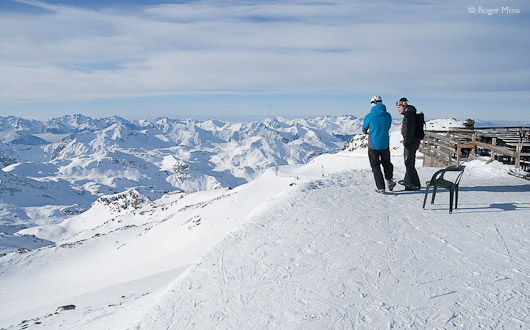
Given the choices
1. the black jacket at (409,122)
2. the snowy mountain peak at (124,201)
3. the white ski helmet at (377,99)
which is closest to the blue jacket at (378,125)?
the white ski helmet at (377,99)

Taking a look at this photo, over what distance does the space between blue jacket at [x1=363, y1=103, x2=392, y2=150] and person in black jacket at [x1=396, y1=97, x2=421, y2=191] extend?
72cm

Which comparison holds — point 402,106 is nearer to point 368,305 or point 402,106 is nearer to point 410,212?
point 410,212

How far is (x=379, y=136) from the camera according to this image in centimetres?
948

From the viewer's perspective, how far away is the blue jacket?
9273 mm

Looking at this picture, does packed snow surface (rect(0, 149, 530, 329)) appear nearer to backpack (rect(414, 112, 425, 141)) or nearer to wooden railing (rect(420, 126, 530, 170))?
backpack (rect(414, 112, 425, 141))

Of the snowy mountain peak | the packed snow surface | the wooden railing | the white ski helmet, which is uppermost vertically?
the white ski helmet

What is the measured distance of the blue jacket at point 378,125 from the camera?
9.27 m

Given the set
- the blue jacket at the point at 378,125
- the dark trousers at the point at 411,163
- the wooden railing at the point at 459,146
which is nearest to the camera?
the blue jacket at the point at 378,125

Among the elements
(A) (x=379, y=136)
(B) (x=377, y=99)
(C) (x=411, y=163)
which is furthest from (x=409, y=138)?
(B) (x=377, y=99)

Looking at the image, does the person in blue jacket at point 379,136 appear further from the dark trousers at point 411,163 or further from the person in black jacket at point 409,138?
the dark trousers at point 411,163

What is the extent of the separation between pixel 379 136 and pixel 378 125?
0.35m

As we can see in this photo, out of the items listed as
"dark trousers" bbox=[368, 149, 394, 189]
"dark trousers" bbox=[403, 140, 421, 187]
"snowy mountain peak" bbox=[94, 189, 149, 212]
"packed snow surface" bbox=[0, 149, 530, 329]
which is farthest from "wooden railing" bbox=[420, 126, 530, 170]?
"snowy mountain peak" bbox=[94, 189, 149, 212]

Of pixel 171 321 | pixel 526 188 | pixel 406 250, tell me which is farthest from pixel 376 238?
pixel 526 188

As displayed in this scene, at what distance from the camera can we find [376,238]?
668 centimetres
